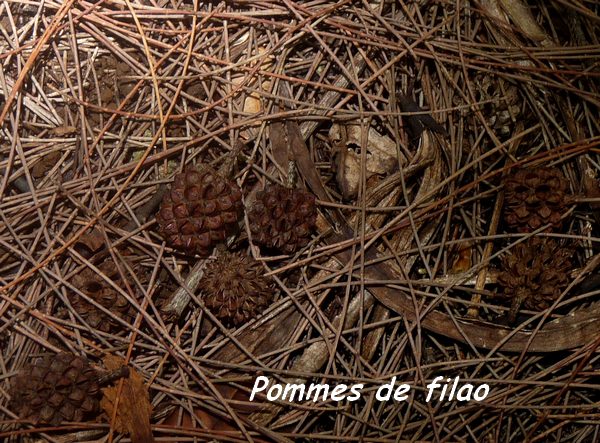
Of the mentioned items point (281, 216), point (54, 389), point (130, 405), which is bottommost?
point (130, 405)

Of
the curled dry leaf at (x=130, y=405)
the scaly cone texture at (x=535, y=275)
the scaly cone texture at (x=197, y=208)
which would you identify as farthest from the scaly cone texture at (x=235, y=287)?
the scaly cone texture at (x=535, y=275)

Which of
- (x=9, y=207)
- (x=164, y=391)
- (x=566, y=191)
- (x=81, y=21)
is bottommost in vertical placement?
(x=164, y=391)

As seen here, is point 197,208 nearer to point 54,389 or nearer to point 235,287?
point 235,287

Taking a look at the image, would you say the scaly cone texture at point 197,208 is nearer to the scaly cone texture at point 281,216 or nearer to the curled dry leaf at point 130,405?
the scaly cone texture at point 281,216

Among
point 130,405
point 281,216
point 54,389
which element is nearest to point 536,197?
point 281,216

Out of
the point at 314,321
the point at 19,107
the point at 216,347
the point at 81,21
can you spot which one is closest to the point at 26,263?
the point at 19,107

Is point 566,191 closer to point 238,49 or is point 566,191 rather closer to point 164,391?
point 238,49
